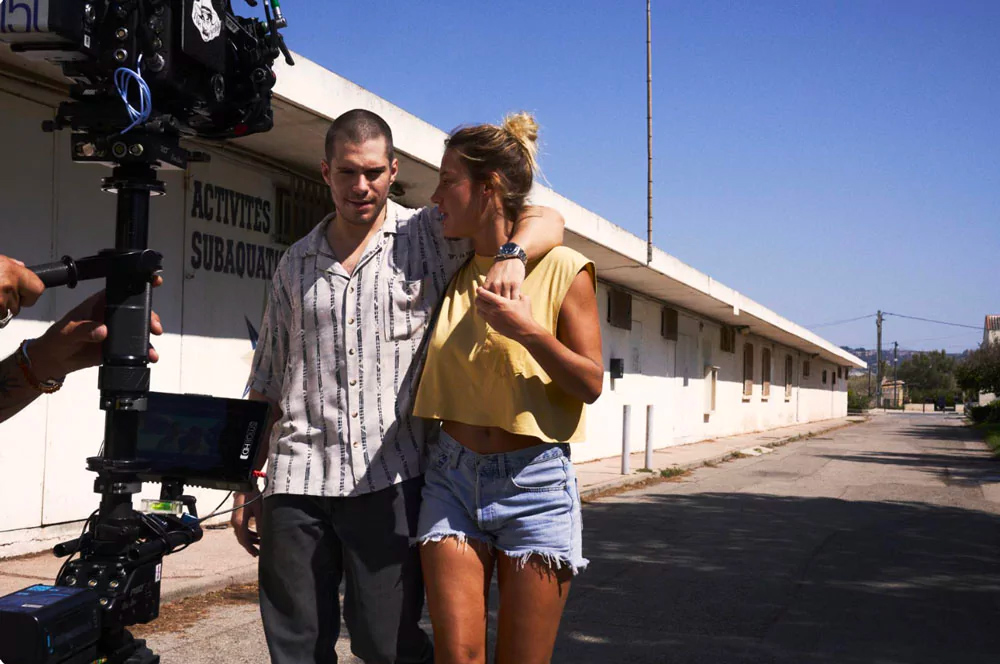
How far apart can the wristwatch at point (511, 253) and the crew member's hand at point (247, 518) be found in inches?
38.2

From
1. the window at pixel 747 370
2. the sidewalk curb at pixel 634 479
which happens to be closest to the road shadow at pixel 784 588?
the sidewalk curb at pixel 634 479

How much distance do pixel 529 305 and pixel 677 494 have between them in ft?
34.0

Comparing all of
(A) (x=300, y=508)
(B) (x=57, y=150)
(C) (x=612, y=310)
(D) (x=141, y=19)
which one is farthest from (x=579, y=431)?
(C) (x=612, y=310)

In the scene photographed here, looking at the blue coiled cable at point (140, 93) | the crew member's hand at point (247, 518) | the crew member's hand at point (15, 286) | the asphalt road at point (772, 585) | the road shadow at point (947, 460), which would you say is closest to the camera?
the crew member's hand at point (15, 286)

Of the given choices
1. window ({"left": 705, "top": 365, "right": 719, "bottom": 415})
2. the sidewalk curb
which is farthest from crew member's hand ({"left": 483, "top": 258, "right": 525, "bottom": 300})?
window ({"left": 705, "top": 365, "right": 719, "bottom": 415})

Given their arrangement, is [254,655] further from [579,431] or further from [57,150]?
[57,150]

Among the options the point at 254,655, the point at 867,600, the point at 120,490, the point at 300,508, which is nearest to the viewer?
the point at 120,490

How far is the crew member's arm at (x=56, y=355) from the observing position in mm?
2371

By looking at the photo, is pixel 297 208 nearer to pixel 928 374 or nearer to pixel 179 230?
pixel 179 230

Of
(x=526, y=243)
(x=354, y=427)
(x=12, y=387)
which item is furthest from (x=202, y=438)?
(x=526, y=243)

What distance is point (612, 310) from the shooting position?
61.3ft

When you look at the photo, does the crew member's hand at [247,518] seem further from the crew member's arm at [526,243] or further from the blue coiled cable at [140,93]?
the blue coiled cable at [140,93]

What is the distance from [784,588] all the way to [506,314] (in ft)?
15.8

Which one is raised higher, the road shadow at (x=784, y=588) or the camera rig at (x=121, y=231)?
the camera rig at (x=121, y=231)
